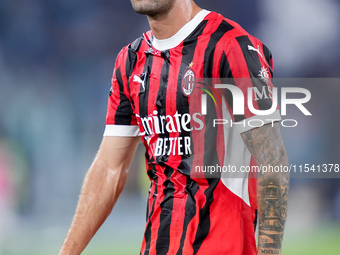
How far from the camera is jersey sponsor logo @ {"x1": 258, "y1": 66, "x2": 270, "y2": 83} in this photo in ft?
6.06

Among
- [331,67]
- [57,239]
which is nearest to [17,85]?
[57,239]

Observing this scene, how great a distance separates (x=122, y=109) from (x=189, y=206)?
529 millimetres

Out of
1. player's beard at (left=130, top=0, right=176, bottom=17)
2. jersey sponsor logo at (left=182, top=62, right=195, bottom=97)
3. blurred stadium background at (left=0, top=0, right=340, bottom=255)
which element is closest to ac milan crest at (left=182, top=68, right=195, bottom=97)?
jersey sponsor logo at (left=182, top=62, right=195, bottom=97)

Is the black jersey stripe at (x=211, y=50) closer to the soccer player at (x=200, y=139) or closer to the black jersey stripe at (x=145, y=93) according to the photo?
the soccer player at (x=200, y=139)

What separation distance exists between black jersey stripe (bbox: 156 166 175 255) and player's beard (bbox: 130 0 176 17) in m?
0.53

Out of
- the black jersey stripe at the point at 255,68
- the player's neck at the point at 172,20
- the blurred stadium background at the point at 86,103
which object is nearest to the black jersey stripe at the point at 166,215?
the black jersey stripe at the point at 255,68

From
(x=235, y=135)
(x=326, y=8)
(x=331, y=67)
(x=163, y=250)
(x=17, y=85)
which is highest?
(x=326, y=8)

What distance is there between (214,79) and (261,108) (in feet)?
0.67

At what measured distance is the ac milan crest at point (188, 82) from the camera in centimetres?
196

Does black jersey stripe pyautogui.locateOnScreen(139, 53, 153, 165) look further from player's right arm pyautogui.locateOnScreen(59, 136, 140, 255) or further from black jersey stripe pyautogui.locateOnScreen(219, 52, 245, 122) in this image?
black jersey stripe pyautogui.locateOnScreen(219, 52, 245, 122)

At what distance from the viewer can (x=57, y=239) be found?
549cm

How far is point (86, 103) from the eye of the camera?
617cm

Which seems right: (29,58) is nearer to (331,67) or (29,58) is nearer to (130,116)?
(331,67)

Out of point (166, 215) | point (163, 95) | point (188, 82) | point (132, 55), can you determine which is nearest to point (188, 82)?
point (188, 82)
